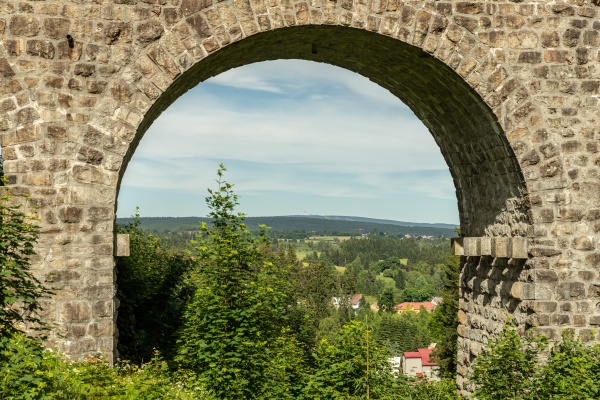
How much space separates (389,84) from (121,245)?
16.6 ft

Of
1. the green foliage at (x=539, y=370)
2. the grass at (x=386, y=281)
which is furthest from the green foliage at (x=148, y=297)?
the grass at (x=386, y=281)

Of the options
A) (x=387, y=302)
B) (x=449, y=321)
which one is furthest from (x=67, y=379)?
(x=387, y=302)

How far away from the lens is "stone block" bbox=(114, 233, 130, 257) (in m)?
8.10

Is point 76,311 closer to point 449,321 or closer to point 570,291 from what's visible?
point 570,291

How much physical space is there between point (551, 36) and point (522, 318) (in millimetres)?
3776

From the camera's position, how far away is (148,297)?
13281 millimetres

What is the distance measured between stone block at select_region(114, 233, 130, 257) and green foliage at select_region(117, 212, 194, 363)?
393 cm

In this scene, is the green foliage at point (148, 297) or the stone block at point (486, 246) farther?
the green foliage at point (148, 297)

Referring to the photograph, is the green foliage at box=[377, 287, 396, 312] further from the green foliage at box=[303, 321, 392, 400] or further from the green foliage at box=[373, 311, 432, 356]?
the green foliage at box=[303, 321, 392, 400]

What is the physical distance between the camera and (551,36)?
9.00m

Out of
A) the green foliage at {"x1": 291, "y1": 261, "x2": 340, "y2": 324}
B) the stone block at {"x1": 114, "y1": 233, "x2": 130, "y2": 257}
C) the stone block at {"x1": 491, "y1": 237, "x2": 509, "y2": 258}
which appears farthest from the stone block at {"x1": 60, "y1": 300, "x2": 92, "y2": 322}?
the green foliage at {"x1": 291, "y1": 261, "x2": 340, "y2": 324}

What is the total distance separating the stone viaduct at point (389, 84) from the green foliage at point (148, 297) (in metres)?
4.33

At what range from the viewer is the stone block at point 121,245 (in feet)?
26.6

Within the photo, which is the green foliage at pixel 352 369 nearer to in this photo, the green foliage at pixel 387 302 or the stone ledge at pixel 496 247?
the stone ledge at pixel 496 247
